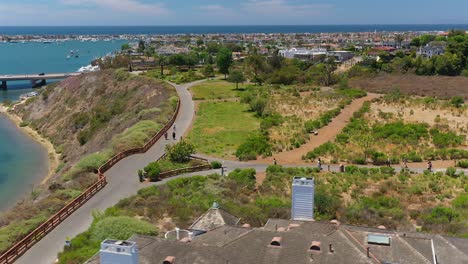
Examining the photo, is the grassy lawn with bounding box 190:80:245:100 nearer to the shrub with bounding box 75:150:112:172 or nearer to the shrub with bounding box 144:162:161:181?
the shrub with bounding box 75:150:112:172

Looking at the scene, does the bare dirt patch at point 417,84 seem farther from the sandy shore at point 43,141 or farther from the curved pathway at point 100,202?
the sandy shore at point 43,141

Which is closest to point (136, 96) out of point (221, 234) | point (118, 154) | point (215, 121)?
point (215, 121)

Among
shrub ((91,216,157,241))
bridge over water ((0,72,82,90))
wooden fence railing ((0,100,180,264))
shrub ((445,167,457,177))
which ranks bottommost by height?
bridge over water ((0,72,82,90))

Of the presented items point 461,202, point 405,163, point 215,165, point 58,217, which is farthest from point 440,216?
point 58,217

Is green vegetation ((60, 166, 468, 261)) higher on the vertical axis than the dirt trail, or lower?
higher

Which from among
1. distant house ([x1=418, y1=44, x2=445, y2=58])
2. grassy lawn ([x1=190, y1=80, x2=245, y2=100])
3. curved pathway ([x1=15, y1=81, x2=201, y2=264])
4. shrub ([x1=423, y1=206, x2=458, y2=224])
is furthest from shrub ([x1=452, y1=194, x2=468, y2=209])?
distant house ([x1=418, y1=44, x2=445, y2=58])

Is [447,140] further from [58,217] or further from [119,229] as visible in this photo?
[58,217]

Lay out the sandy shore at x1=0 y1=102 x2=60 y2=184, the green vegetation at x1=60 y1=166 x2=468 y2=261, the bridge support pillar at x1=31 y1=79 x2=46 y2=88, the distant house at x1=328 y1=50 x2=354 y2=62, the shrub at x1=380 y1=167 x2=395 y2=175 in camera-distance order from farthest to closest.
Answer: the distant house at x1=328 y1=50 x2=354 y2=62
the bridge support pillar at x1=31 y1=79 x2=46 y2=88
the sandy shore at x1=0 y1=102 x2=60 y2=184
the shrub at x1=380 y1=167 x2=395 y2=175
the green vegetation at x1=60 y1=166 x2=468 y2=261

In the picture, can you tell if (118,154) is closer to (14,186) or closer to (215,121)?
(14,186)
